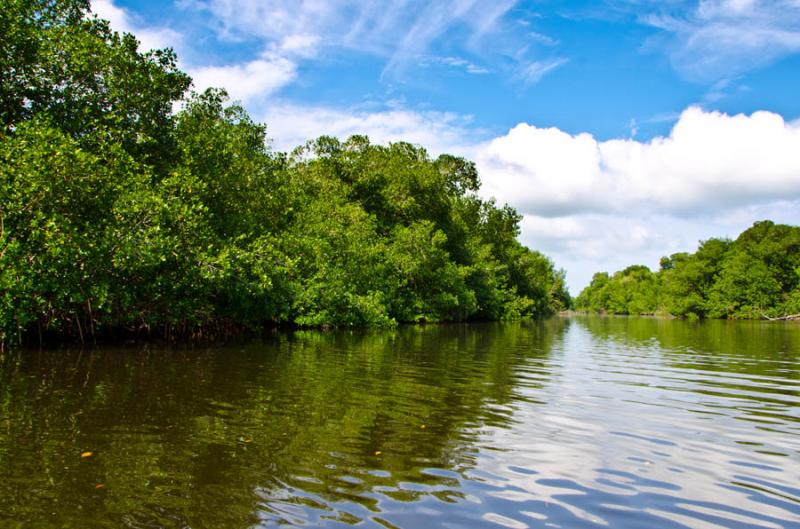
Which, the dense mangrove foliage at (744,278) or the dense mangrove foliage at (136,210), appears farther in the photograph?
the dense mangrove foliage at (744,278)

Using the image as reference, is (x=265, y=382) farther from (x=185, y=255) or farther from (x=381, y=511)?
(x=185, y=255)

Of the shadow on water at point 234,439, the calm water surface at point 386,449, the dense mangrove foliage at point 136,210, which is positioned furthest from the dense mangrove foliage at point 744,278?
the shadow on water at point 234,439

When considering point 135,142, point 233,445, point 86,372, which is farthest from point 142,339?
point 233,445

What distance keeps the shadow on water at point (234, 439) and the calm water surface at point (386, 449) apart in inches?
1.4

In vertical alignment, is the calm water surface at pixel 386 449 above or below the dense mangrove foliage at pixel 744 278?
below

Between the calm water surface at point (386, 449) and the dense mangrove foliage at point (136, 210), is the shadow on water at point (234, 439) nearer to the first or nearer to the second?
the calm water surface at point (386, 449)

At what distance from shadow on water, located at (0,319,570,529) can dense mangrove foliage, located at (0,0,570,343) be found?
3.93 metres

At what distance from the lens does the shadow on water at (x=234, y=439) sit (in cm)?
523

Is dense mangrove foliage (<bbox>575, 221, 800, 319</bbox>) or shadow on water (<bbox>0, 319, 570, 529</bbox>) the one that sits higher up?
dense mangrove foliage (<bbox>575, 221, 800, 319</bbox>)

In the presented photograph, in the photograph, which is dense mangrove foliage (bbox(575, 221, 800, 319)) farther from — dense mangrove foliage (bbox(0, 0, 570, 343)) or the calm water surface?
the calm water surface

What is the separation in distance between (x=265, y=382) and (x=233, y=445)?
5389 millimetres

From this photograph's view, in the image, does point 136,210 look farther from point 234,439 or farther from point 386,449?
point 386,449

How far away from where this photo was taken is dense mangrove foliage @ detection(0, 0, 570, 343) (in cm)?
1694

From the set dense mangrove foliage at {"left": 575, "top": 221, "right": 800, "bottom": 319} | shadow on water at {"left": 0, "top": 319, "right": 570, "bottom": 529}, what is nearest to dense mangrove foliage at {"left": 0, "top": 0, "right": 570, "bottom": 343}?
shadow on water at {"left": 0, "top": 319, "right": 570, "bottom": 529}
